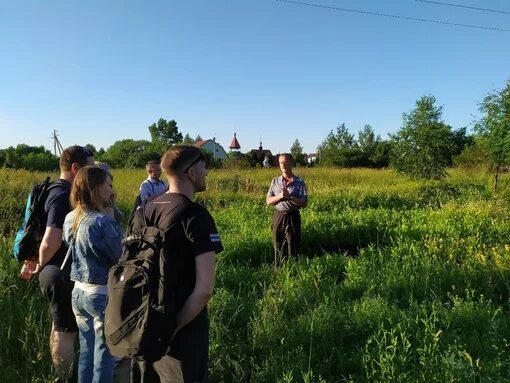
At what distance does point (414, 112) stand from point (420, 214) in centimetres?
1214

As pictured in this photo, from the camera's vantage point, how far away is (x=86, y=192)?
10.4 ft

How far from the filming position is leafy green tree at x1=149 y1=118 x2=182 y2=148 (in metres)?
82.8

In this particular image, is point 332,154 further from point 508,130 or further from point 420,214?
point 420,214

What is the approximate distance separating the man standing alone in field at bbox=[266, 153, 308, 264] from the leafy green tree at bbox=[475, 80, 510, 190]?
1393 centimetres

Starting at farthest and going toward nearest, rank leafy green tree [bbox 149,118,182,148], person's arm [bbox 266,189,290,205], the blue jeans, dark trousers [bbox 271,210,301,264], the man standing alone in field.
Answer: leafy green tree [bbox 149,118,182,148], dark trousers [bbox 271,210,301,264], the man standing alone in field, person's arm [bbox 266,189,290,205], the blue jeans

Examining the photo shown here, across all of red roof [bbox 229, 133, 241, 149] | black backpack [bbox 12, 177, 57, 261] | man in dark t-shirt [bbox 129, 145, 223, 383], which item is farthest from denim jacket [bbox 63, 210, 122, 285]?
red roof [bbox 229, 133, 241, 149]

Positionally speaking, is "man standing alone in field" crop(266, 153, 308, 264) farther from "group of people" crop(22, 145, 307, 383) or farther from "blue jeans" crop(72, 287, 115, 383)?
"blue jeans" crop(72, 287, 115, 383)

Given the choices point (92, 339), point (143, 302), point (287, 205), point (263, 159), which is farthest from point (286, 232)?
point (263, 159)

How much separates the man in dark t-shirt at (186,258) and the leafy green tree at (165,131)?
8166 cm

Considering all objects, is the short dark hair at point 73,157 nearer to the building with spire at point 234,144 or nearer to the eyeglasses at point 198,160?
the eyeglasses at point 198,160

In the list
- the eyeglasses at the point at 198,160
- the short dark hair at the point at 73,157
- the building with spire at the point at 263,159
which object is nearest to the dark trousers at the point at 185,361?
the eyeglasses at the point at 198,160

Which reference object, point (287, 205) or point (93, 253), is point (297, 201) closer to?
point (287, 205)

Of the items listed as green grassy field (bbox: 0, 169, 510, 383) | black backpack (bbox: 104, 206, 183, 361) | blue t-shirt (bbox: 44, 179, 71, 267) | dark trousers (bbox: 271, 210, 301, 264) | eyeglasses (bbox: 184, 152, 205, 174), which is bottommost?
green grassy field (bbox: 0, 169, 510, 383)

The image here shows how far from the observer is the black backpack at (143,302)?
7.12 ft
